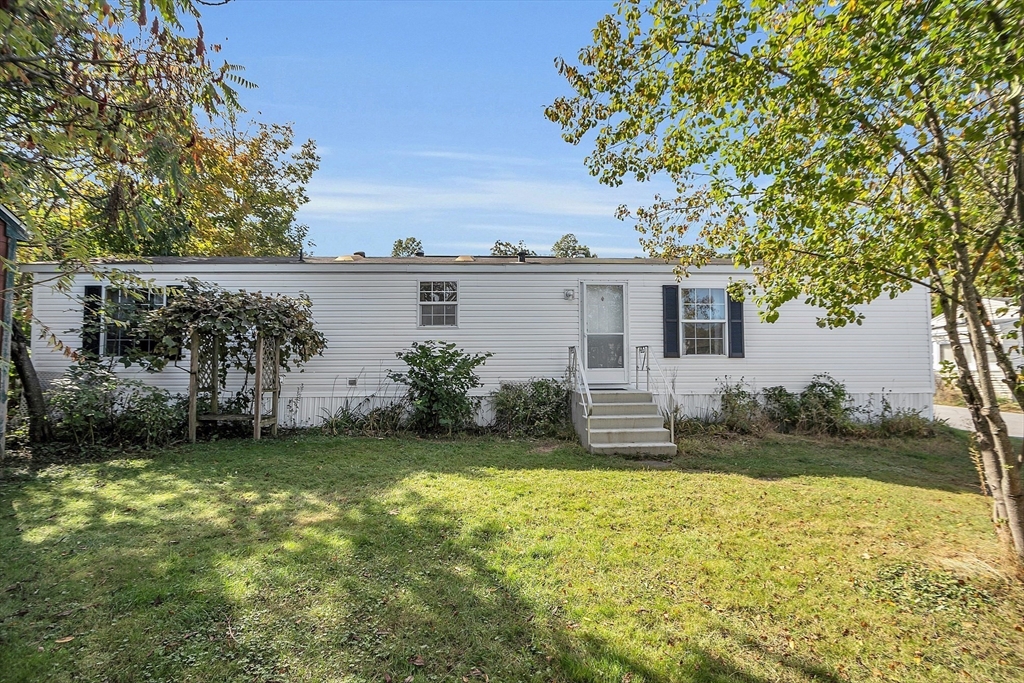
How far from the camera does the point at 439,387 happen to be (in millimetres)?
8680

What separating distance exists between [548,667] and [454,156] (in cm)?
1170

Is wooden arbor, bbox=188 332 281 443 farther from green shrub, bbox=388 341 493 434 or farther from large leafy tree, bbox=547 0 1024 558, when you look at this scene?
large leafy tree, bbox=547 0 1024 558

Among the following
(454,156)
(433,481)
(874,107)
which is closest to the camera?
(874,107)

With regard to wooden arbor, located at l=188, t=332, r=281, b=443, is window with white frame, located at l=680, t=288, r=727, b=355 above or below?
above

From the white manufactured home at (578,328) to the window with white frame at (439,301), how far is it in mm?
20

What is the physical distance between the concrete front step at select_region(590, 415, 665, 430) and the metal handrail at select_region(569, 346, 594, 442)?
18cm

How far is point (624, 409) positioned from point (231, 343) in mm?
7139

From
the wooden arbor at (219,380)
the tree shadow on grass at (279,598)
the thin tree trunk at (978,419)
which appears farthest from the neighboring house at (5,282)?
the thin tree trunk at (978,419)

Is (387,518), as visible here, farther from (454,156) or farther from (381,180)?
(381,180)

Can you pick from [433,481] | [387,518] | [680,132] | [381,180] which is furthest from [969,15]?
[381,180]

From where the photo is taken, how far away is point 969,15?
276 centimetres

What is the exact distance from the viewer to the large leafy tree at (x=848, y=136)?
3074 mm

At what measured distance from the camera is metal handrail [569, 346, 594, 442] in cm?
785

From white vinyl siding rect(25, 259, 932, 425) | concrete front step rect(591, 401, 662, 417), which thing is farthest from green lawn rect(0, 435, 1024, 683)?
white vinyl siding rect(25, 259, 932, 425)
